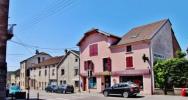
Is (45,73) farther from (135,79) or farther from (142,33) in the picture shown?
(135,79)

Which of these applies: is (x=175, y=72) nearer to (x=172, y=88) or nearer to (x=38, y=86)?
(x=172, y=88)

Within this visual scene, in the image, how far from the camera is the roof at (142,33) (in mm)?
35300

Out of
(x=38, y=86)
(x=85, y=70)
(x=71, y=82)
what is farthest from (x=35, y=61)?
(x=85, y=70)

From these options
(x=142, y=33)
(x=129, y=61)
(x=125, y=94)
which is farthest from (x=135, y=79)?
(x=125, y=94)

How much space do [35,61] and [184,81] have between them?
51.5 meters

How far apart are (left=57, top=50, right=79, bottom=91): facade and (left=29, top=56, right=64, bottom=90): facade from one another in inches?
98.4

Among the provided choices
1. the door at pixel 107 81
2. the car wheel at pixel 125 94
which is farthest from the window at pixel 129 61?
the car wheel at pixel 125 94

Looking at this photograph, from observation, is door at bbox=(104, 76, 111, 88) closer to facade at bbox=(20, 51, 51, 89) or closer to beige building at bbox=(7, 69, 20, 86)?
facade at bbox=(20, 51, 51, 89)

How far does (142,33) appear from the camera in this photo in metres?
37.3

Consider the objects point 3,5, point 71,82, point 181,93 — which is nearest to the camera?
point 3,5

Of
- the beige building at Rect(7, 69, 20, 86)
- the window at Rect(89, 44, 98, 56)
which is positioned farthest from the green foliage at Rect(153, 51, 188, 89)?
the beige building at Rect(7, 69, 20, 86)

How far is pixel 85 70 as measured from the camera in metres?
43.9

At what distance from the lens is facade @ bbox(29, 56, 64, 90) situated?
188 ft

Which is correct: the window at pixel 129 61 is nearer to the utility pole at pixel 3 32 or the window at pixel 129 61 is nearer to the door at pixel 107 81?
the door at pixel 107 81
